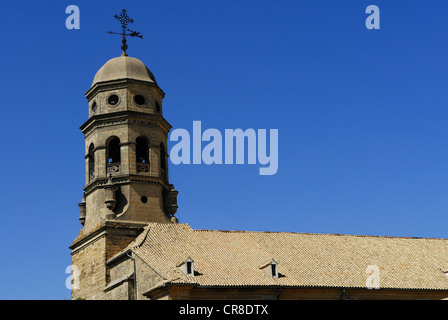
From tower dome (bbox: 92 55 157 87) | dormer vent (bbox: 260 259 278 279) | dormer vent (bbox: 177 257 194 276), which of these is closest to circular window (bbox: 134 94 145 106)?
tower dome (bbox: 92 55 157 87)

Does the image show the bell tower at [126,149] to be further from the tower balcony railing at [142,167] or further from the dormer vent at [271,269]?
the dormer vent at [271,269]

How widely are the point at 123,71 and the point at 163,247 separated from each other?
12.6 metres

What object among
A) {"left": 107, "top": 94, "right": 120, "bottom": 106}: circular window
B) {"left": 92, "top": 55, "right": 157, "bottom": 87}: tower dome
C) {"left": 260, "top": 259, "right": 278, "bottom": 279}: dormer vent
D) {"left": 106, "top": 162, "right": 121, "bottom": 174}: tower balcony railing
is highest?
{"left": 92, "top": 55, "right": 157, "bottom": 87}: tower dome

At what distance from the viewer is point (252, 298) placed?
138ft

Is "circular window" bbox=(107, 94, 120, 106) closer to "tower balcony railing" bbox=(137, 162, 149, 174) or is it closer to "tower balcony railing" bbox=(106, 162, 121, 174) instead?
"tower balcony railing" bbox=(106, 162, 121, 174)

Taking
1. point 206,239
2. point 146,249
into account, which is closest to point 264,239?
point 206,239

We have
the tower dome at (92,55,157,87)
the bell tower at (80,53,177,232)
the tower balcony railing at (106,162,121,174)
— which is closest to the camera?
the bell tower at (80,53,177,232)

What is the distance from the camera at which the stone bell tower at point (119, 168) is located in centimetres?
4669

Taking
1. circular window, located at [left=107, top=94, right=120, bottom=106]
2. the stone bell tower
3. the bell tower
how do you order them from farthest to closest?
circular window, located at [left=107, top=94, right=120, bottom=106]
the bell tower
the stone bell tower

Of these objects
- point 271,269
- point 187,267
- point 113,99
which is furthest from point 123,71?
point 271,269

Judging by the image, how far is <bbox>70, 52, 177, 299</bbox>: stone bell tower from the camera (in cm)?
4669

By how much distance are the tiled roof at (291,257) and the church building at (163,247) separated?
7 centimetres
